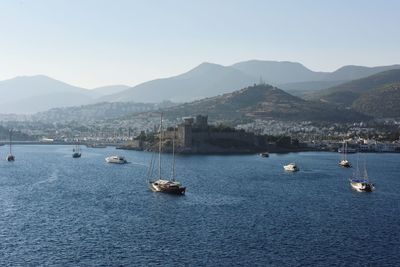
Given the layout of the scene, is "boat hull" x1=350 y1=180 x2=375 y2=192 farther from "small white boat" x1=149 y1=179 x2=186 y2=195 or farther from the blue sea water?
"small white boat" x1=149 y1=179 x2=186 y2=195

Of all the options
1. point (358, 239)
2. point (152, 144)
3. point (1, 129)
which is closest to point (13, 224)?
point (358, 239)

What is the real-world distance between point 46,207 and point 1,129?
14610 centimetres

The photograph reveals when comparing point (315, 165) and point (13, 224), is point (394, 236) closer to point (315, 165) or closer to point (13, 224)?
point (13, 224)

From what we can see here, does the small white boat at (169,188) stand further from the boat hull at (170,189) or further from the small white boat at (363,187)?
the small white boat at (363,187)

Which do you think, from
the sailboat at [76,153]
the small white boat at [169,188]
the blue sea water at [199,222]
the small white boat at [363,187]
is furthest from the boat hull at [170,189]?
the sailboat at [76,153]

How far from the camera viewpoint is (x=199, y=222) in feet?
122

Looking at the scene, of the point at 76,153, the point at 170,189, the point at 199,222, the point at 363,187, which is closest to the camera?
the point at 199,222

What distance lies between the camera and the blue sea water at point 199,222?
29359 mm

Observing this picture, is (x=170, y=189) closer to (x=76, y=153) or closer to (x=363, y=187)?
(x=363, y=187)

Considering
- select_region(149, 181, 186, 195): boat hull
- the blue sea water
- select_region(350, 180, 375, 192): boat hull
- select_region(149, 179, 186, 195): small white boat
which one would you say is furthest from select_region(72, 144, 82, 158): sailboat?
select_region(350, 180, 375, 192): boat hull

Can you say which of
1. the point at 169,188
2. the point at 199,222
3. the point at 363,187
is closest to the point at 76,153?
the point at 169,188

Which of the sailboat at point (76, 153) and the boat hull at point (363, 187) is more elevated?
the sailboat at point (76, 153)

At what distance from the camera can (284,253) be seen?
3002cm

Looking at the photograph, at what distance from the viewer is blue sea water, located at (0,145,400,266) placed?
96.3 feet
